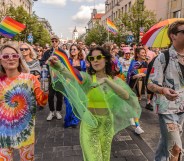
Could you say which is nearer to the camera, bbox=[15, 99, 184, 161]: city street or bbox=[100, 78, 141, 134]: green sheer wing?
bbox=[100, 78, 141, 134]: green sheer wing

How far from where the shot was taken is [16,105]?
2.51 m

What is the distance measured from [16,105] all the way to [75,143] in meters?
2.30

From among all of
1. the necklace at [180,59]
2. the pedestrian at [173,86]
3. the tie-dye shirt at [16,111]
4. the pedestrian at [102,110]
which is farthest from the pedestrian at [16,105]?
the necklace at [180,59]

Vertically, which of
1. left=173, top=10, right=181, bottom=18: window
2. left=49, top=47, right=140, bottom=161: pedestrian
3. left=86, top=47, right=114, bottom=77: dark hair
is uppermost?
left=173, top=10, right=181, bottom=18: window

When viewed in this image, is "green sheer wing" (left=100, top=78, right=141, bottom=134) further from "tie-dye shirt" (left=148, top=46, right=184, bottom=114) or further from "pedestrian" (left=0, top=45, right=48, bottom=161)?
"pedestrian" (left=0, top=45, right=48, bottom=161)

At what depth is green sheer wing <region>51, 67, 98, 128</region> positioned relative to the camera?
2.49 m

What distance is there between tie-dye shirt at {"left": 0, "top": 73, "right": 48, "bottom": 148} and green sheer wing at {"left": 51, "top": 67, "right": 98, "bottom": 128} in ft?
0.90

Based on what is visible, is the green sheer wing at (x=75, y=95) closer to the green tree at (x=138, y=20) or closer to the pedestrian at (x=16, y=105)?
the pedestrian at (x=16, y=105)

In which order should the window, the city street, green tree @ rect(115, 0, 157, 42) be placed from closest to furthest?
the city street < green tree @ rect(115, 0, 157, 42) < the window

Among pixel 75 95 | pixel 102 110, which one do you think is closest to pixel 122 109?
pixel 102 110

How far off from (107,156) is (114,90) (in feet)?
2.42

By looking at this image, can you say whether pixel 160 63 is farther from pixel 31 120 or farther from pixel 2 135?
pixel 2 135

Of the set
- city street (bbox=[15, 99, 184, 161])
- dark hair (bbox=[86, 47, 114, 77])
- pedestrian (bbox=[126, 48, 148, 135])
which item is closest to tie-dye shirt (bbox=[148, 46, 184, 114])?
dark hair (bbox=[86, 47, 114, 77])

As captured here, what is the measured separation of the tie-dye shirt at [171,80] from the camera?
2.72m
